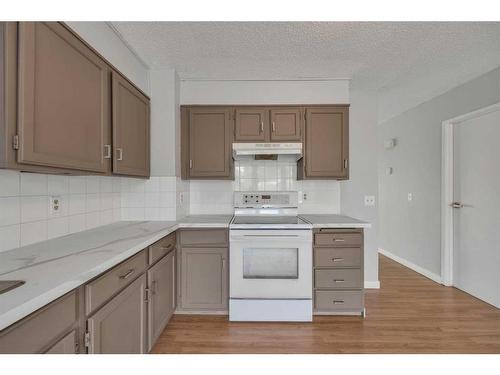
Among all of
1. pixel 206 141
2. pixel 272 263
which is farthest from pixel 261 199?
pixel 206 141

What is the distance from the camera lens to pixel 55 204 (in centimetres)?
175

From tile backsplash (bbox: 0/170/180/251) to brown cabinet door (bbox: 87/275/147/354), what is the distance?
65cm

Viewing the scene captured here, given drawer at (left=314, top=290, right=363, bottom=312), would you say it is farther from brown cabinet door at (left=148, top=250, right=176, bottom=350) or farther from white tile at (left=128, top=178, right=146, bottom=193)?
white tile at (left=128, top=178, right=146, bottom=193)

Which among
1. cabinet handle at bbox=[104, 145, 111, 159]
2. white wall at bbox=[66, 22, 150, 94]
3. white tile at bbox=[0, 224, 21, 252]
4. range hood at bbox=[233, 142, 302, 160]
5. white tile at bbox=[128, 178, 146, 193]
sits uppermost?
white wall at bbox=[66, 22, 150, 94]

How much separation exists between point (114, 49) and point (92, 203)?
3.93 ft

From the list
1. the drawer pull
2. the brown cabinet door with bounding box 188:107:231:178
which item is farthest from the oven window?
the drawer pull

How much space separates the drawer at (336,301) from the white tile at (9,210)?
7.41 ft

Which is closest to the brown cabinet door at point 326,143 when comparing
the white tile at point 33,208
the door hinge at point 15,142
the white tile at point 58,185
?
the white tile at point 58,185

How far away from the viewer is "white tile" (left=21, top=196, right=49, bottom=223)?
1.51m

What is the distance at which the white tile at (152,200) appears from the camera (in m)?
2.63

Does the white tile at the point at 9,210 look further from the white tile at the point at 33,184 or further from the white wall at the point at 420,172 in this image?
the white wall at the point at 420,172

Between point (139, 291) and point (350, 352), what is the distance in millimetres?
1541

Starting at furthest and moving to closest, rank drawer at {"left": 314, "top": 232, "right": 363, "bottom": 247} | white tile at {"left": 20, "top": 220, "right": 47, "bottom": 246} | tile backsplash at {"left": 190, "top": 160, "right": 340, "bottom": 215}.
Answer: tile backsplash at {"left": 190, "top": 160, "right": 340, "bottom": 215}, drawer at {"left": 314, "top": 232, "right": 363, "bottom": 247}, white tile at {"left": 20, "top": 220, "right": 47, "bottom": 246}

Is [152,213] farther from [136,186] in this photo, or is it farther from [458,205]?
[458,205]
